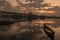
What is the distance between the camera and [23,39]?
144ft

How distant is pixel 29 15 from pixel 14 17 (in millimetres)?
20797

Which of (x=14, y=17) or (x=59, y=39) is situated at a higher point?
(x=59, y=39)

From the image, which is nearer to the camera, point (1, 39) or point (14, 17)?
point (1, 39)

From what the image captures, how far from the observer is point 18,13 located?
118938mm

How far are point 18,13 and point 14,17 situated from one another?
15.7 metres

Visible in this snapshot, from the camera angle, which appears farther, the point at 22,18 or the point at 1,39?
the point at 22,18

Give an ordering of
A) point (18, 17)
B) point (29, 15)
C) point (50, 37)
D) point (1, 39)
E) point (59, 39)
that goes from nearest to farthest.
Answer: point (50, 37) → point (1, 39) → point (59, 39) → point (29, 15) → point (18, 17)

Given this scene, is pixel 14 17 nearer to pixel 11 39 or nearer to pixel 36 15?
pixel 36 15

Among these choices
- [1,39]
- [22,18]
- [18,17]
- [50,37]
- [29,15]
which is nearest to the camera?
[50,37]

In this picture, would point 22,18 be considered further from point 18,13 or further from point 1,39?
point 1,39

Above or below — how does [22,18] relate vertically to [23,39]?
below

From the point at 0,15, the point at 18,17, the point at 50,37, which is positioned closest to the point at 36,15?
the point at 18,17

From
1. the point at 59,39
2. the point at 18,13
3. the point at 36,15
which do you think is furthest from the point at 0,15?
the point at 59,39

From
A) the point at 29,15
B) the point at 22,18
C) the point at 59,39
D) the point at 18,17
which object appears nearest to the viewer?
the point at 59,39
